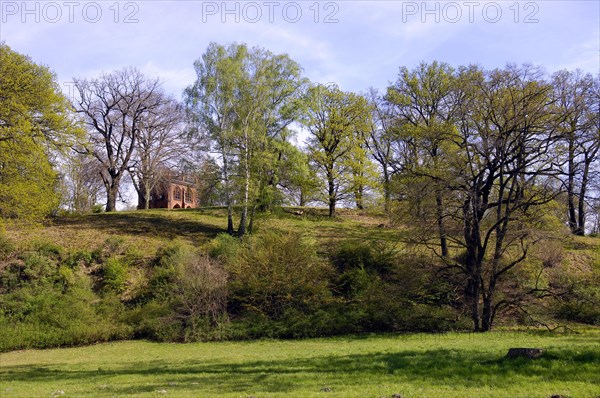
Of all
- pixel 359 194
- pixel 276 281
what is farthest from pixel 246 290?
pixel 359 194

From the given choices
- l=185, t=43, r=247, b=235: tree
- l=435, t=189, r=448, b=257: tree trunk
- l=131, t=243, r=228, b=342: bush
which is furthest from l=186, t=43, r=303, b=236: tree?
l=435, t=189, r=448, b=257: tree trunk

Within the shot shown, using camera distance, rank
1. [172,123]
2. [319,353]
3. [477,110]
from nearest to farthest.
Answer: [319,353] < [477,110] < [172,123]

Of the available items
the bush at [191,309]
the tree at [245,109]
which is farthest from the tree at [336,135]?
the bush at [191,309]

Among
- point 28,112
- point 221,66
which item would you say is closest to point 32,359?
point 28,112

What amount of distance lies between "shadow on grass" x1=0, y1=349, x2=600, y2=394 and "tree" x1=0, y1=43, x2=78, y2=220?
1230 cm

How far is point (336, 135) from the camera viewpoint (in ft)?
132

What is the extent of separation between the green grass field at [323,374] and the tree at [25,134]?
9.99 metres

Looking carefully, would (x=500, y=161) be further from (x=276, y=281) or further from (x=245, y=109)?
(x=245, y=109)

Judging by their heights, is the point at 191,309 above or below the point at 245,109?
below

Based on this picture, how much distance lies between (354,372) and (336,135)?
31368mm

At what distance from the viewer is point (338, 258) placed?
28.4m

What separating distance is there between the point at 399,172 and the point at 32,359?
1888 centimetres

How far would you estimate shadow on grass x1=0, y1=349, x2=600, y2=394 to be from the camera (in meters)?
9.08

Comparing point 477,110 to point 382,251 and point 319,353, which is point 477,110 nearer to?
point 382,251
